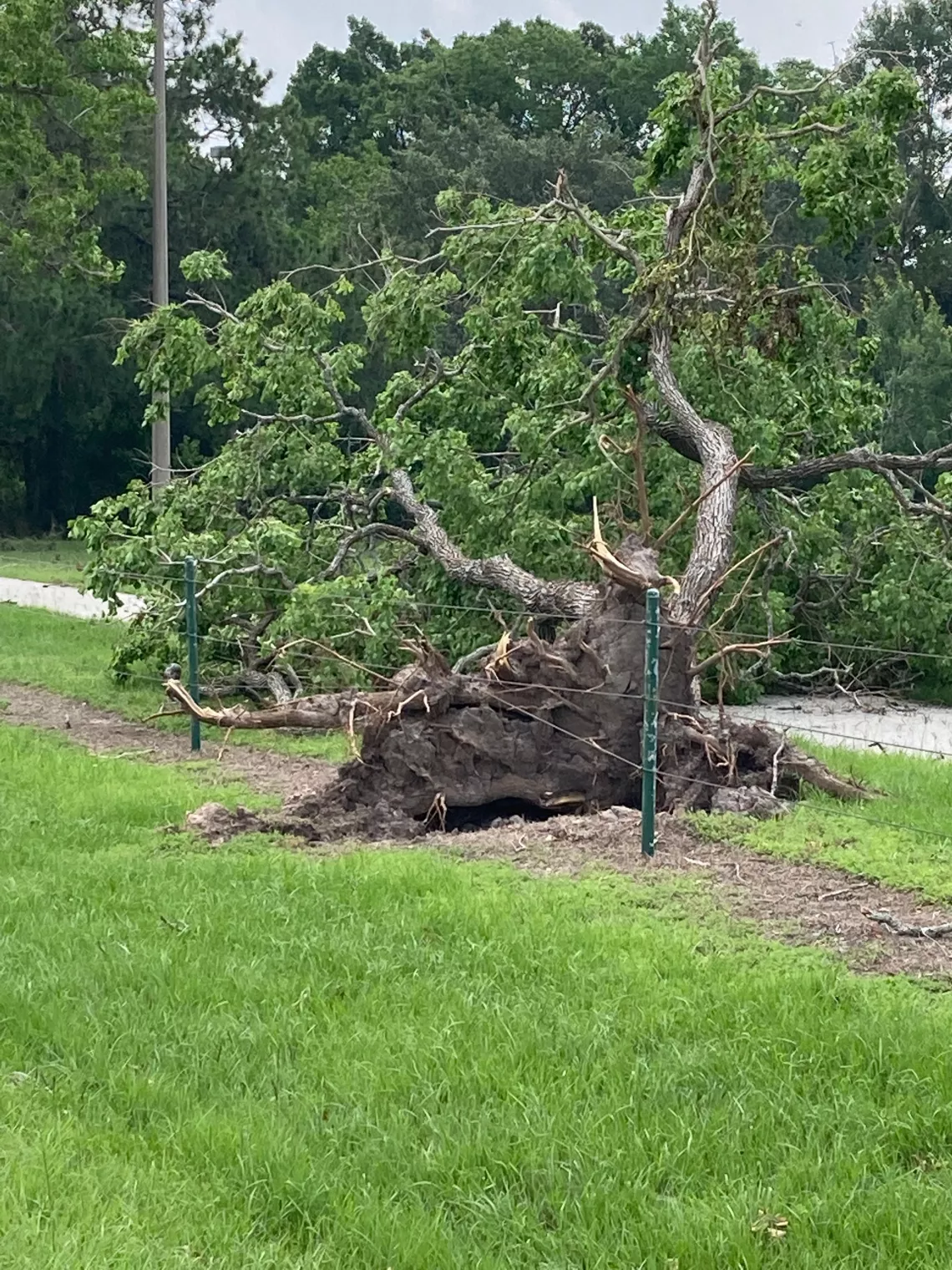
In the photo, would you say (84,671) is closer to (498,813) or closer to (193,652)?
(193,652)

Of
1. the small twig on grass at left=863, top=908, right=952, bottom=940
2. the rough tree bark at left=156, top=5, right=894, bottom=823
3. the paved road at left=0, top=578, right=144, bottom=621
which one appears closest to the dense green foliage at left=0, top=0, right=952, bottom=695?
the rough tree bark at left=156, top=5, right=894, bottom=823

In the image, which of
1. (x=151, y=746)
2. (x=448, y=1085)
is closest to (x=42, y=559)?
(x=151, y=746)

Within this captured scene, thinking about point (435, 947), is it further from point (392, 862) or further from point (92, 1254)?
point (92, 1254)

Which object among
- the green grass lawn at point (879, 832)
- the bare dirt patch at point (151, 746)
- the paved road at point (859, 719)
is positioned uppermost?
the green grass lawn at point (879, 832)

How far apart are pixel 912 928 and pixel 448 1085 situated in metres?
2.07

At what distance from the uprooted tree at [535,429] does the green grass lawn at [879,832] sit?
132cm

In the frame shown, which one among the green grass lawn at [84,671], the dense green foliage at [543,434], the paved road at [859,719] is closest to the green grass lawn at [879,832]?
the paved road at [859,719]

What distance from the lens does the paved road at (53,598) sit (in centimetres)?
1767

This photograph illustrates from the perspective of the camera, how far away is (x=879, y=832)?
6.77 m

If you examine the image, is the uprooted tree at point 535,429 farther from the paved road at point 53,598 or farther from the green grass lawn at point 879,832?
the paved road at point 53,598

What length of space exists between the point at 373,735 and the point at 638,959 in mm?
2625

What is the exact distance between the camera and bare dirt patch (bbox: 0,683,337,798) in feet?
27.0

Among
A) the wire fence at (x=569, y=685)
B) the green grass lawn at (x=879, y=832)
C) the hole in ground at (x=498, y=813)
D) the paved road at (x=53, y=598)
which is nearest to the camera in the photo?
the green grass lawn at (x=879, y=832)

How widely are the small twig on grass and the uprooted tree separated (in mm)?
2725
